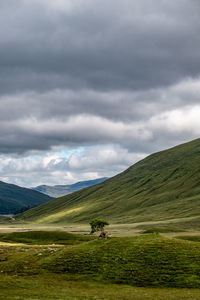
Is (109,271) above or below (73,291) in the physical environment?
above

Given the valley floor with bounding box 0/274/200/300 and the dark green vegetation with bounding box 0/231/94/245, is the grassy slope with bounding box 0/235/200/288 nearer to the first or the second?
the valley floor with bounding box 0/274/200/300

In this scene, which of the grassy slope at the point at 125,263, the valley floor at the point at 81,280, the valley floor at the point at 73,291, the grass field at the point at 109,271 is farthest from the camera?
the grassy slope at the point at 125,263

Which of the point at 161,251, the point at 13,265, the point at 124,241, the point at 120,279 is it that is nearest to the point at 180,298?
the point at 120,279

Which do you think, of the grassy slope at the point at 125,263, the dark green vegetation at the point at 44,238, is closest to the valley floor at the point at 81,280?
the grassy slope at the point at 125,263

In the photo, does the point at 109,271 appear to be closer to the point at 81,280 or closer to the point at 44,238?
the point at 81,280

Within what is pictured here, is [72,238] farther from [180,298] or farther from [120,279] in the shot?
[180,298]

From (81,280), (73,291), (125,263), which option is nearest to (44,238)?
(125,263)

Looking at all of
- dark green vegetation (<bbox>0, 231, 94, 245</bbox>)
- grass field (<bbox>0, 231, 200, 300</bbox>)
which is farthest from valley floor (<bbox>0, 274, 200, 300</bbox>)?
dark green vegetation (<bbox>0, 231, 94, 245</bbox>)

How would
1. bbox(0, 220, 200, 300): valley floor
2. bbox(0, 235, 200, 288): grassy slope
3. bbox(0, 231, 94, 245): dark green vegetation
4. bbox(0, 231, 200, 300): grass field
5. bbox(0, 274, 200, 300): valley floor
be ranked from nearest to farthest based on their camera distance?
bbox(0, 274, 200, 300): valley floor, bbox(0, 220, 200, 300): valley floor, bbox(0, 231, 200, 300): grass field, bbox(0, 235, 200, 288): grassy slope, bbox(0, 231, 94, 245): dark green vegetation

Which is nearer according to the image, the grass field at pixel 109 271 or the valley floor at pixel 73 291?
the valley floor at pixel 73 291

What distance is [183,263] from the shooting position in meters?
58.2

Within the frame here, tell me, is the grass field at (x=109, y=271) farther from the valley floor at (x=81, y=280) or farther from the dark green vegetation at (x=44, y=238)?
the dark green vegetation at (x=44, y=238)

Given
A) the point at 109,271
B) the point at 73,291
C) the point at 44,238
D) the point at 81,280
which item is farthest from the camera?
the point at 44,238

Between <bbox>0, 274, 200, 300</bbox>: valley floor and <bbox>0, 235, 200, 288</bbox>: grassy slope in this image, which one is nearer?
<bbox>0, 274, 200, 300</bbox>: valley floor
